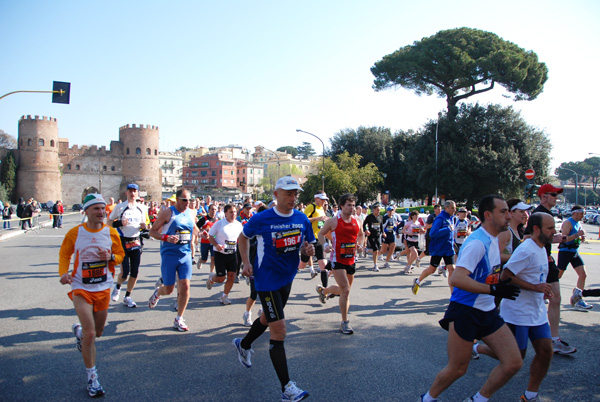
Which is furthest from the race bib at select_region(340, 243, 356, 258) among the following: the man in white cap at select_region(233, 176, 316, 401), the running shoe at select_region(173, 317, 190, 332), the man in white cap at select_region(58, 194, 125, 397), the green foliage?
the green foliage

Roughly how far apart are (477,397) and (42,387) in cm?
378

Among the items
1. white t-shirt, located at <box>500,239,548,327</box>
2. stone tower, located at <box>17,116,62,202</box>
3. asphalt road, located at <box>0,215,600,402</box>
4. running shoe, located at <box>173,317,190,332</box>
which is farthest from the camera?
stone tower, located at <box>17,116,62,202</box>

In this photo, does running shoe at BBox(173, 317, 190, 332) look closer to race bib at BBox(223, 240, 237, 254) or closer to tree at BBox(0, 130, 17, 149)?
race bib at BBox(223, 240, 237, 254)

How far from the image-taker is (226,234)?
757 cm

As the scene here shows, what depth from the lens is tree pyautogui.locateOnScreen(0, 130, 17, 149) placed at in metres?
88.1

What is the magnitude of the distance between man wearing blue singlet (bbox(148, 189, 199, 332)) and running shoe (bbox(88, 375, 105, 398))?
6.43 feet

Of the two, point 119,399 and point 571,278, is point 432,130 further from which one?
point 119,399

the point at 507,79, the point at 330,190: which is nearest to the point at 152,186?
the point at 330,190

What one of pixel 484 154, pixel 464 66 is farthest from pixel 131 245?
pixel 464 66

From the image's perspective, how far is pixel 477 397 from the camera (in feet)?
10.8

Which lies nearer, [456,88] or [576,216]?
[576,216]

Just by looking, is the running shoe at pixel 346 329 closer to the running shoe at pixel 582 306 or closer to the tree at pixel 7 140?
the running shoe at pixel 582 306

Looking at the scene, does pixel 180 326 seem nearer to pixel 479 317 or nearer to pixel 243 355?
pixel 243 355

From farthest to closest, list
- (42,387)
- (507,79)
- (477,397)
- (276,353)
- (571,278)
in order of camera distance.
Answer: (507,79) < (571,278) < (42,387) < (276,353) < (477,397)
